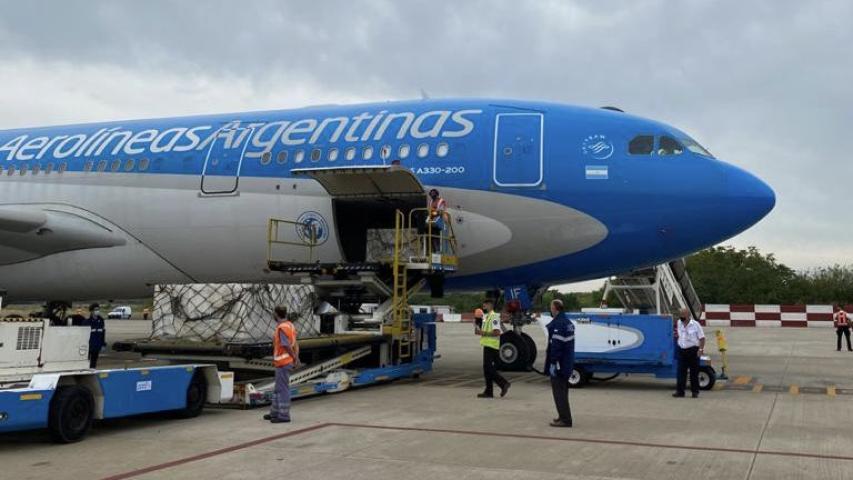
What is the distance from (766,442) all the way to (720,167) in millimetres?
6008

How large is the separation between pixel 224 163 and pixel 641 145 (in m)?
7.63

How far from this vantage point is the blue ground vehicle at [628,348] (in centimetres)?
1216

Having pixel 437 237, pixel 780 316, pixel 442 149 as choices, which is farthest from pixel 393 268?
pixel 780 316

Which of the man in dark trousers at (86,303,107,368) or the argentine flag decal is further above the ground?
the argentine flag decal

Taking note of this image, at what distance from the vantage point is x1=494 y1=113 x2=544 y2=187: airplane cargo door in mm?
12773

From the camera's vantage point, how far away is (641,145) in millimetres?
12656

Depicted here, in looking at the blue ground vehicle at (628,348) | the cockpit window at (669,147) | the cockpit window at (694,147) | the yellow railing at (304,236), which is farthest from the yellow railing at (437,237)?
the cockpit window at (694,147)

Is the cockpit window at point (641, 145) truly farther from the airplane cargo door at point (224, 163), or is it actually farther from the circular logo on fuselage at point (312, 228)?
the airplane cargo door at point (224, 163)

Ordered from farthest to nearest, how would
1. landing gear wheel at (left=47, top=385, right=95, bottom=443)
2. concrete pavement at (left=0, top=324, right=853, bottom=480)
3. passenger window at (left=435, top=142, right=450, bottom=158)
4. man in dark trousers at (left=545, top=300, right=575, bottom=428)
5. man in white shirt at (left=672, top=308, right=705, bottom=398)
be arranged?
1. passenger window at (left=435, top=142, right=450, bottom=158)
2. man in white shirt at (left=672, top=308, right=705, bottom=398)
3. man in dark trousers at (left=545, top=300, right=575, bottom=428)
4. landing gear wheel at (left=47, top=385, right=95, bottom=443)
5. concrete pavement at (left=0, top=324, right=853, bottom=480)

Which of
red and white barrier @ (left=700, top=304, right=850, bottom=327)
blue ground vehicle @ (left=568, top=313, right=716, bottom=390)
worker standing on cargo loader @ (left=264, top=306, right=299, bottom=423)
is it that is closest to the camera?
worker standing on cargo loader @ (left=264, top=306, right=299, bottom=423)

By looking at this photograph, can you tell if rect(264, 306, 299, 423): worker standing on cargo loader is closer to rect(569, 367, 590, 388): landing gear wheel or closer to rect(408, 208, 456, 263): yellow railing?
rect(408, 208, 456, 263): yellow railing

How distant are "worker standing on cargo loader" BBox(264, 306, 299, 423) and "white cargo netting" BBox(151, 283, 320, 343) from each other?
197 centimetres

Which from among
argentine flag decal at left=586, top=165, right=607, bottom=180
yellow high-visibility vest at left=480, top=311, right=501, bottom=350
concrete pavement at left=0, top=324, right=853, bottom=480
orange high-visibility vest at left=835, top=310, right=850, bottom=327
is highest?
argentine flag decal at left=586, top=165, right=607, bottom=180

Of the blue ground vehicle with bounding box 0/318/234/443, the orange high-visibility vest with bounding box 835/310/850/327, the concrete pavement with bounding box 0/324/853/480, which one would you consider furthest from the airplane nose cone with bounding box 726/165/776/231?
the orange high-visibility vest with bounding box 835/310/850/327
